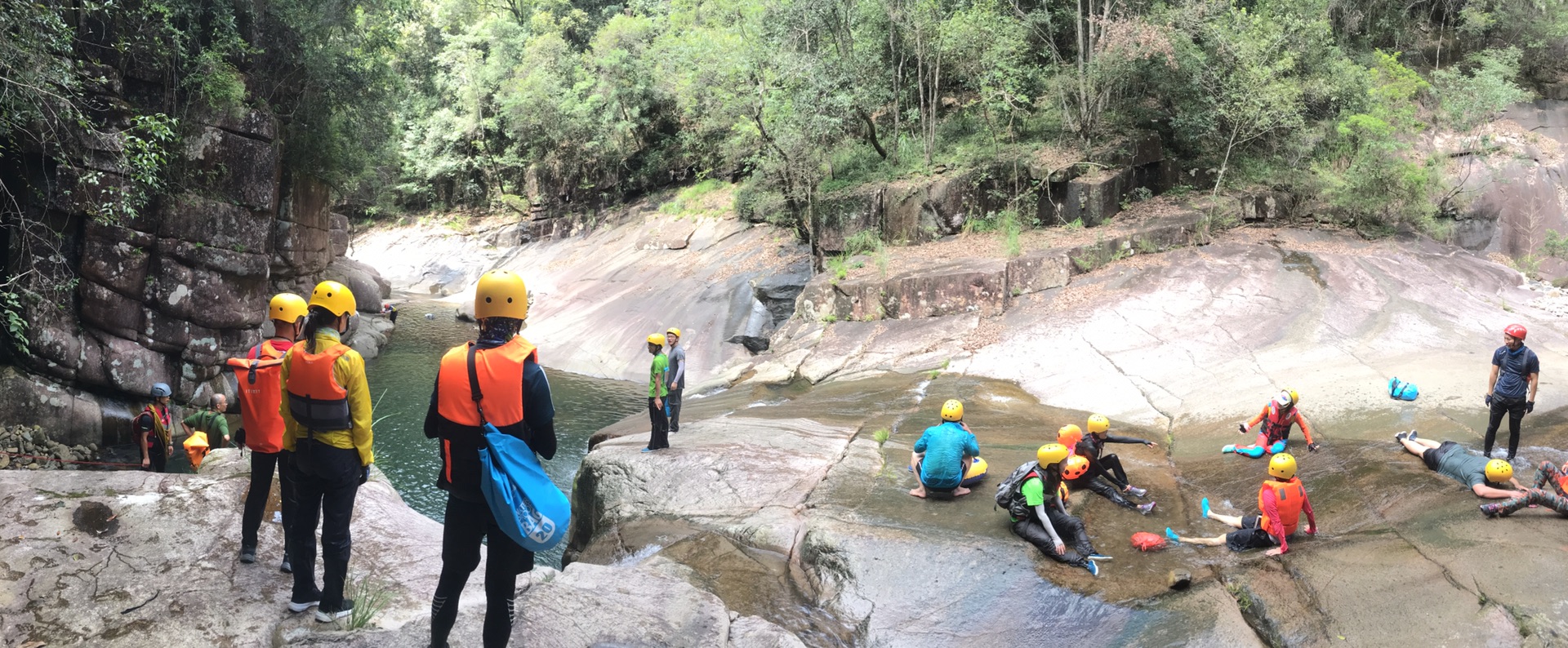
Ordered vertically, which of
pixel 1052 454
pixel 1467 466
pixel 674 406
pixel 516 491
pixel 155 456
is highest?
pixel 516 491

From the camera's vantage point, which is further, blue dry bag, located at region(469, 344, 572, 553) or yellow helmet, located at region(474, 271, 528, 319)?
yellow helmet, located at region(474, 271, 528, 319)

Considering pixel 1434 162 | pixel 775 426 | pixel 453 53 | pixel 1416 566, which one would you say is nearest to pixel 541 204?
pixel 453 53

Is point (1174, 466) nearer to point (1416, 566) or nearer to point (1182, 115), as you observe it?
point (1416, 566)

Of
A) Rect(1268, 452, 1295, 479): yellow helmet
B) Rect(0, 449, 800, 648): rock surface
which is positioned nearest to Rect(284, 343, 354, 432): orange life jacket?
Rect(0, 449, 800, 648): rock surface

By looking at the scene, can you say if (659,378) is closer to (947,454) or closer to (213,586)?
(947,454)

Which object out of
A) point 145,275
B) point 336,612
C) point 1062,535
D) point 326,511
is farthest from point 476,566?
point 145,275

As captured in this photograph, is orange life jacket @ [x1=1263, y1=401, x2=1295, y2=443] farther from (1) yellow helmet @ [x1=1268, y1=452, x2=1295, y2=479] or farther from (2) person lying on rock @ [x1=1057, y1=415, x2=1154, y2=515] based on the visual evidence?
(1) yellow helmet @ [x1=1268, y1=452, x2=1295, y2=479]

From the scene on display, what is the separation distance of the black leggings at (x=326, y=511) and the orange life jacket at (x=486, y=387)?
1.23m

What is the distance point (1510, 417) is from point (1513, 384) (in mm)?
340

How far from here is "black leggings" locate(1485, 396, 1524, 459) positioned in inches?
284

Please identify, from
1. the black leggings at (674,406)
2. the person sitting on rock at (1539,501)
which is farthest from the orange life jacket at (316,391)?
the person sitting on rock at (1539,501)

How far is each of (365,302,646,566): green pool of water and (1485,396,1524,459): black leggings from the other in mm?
9546

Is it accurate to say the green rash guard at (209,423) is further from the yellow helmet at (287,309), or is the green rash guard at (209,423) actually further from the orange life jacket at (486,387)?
the orange life jacket at (486,387)

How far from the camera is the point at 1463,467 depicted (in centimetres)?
658
